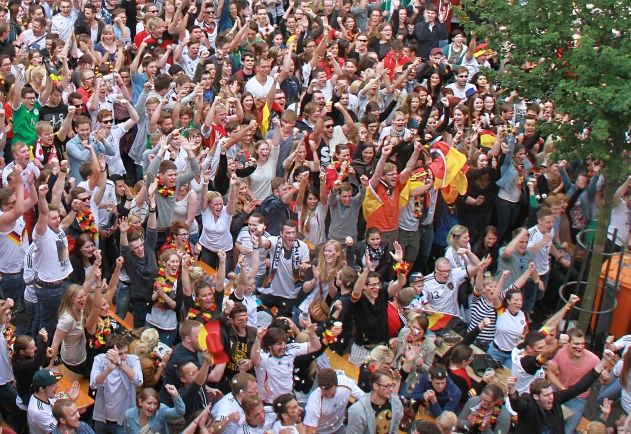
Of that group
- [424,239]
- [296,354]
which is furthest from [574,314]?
[296,354]

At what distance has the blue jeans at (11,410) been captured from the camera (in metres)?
9.76

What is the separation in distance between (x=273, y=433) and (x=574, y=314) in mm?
5038

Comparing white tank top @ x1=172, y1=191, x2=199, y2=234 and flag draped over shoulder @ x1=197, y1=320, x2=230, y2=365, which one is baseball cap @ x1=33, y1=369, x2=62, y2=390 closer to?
flag draped over shoulder @ x1=197, y1=320, x2=230, y2=365

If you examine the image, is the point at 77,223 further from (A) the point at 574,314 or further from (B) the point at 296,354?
(A) the point at 574,314

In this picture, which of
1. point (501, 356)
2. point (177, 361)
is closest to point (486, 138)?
point (501, 356)

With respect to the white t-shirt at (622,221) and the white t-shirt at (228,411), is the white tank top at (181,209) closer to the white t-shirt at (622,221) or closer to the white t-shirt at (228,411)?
the white t-shirt at (228,411)

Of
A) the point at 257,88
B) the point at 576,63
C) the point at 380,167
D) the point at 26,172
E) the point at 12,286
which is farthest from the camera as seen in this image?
the point at 257,88

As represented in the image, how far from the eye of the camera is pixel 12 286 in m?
11.1

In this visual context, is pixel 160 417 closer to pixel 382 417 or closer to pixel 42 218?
pixel 382 417

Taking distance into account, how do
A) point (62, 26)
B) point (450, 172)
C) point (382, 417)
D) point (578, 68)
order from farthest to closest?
point (62, 26) < point (450, 172) < point (578, 68) < point (382, 417)

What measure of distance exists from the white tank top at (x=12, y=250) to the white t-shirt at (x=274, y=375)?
2.76 meters

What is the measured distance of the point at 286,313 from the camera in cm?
1185

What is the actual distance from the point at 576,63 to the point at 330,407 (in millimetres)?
3956

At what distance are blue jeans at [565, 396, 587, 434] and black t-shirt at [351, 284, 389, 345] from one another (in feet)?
6.38
